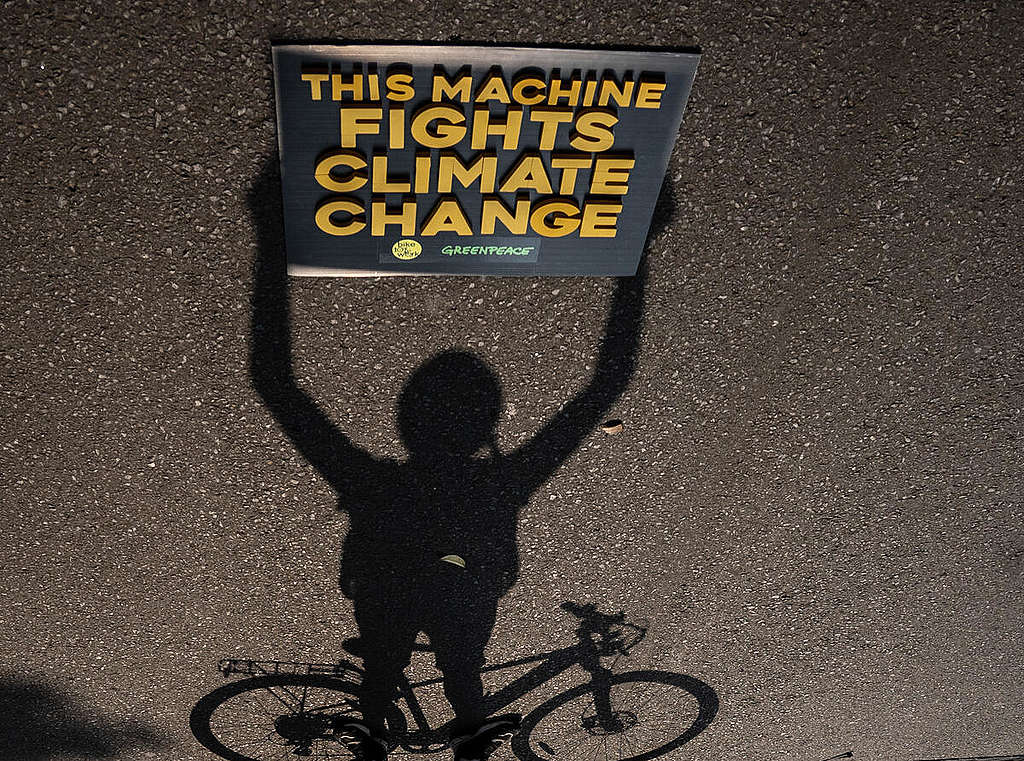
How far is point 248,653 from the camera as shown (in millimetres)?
2463

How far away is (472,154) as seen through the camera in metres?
1.73

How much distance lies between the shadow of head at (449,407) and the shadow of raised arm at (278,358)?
0.20 m

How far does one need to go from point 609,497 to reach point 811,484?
70 centimetres

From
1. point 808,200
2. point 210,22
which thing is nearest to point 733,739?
point 808,200

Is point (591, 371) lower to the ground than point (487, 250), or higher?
lower

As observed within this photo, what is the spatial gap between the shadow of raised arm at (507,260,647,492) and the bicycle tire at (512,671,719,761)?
3.43 feet

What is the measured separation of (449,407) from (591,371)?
45cm

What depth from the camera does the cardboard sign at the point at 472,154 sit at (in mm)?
1628

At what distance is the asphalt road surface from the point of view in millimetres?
1641

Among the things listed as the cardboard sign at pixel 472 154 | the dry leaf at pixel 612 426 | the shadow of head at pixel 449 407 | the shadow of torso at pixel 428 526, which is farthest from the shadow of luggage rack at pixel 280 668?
the cardboard sign at pixel 472 154

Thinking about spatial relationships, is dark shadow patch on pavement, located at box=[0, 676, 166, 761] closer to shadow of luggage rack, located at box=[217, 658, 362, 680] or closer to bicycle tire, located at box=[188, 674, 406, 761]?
bicycle tire, located at box=[188, 674, 406, 761]

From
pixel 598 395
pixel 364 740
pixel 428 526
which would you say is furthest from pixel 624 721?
pixel 598 395

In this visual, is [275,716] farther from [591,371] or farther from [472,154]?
[472,154]

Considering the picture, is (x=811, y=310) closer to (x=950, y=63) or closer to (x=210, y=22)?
(x=950, y=63)
